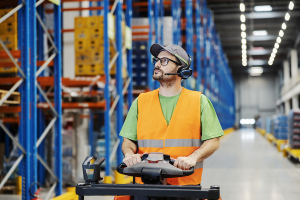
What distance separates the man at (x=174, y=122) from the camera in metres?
2.57

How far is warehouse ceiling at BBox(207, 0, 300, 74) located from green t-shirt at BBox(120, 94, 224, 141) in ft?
69.5

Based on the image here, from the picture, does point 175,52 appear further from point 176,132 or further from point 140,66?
point 140,66

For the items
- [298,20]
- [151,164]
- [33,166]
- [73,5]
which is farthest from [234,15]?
[151,164]

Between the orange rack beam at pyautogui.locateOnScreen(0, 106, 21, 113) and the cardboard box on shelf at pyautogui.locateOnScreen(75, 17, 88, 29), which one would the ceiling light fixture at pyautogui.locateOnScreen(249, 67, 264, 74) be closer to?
the cardboard box on shelf at pyautogui.locateOnScreen(75, 17, 88, 29)

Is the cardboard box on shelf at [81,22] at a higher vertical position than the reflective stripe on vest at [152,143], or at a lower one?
higher

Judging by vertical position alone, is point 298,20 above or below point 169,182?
above

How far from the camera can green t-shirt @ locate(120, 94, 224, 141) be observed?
2.60 meters

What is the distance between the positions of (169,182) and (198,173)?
0.77 ft

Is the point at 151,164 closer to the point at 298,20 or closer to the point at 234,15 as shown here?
the point at 234,15

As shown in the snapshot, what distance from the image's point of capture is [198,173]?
2.65m

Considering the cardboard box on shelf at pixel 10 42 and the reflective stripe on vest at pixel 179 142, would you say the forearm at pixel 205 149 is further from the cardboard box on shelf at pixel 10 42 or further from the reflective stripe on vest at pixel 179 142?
the cardboard box on shelf at pixel 10 42

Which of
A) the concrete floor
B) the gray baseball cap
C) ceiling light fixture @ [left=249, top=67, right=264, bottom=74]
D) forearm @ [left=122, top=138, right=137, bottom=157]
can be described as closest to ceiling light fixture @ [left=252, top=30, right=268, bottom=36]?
ceiling light fixture @ [left=249, top=67, right=264, bottom=74]

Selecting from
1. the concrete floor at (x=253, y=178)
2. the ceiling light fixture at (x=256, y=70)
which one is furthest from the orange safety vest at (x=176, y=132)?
the ceiling light fixture at (x=256, y=70)

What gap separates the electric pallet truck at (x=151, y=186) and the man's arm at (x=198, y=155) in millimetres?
43
